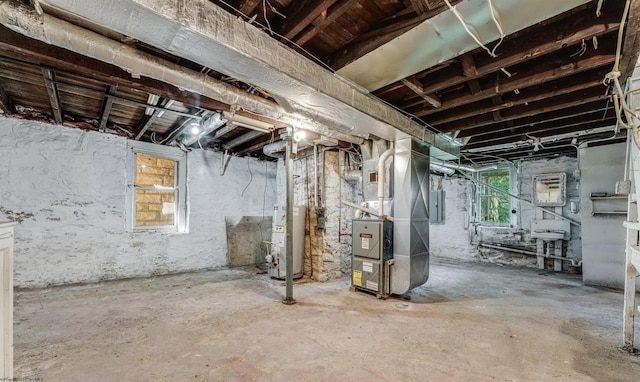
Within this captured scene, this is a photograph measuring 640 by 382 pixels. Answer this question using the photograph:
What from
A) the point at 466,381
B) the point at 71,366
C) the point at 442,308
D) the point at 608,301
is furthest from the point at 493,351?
the point at 71,366

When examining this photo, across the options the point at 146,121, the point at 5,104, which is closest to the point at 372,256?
the point at 146,121

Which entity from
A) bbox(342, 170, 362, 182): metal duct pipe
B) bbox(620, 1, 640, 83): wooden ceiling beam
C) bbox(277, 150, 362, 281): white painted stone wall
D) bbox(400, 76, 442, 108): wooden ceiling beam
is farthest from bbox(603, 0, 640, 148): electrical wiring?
bbox(277, 150, 362, 281): white painted stone wall

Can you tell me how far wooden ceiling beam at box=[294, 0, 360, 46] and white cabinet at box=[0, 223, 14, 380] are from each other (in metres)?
1.91

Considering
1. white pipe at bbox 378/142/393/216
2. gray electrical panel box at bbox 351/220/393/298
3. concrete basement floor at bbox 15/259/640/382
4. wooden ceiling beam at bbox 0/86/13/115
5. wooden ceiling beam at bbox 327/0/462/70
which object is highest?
wooden ceiling beam at bbox 327/0/462/70

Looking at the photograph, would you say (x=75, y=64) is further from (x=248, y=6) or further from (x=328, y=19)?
(x=328, y=19)

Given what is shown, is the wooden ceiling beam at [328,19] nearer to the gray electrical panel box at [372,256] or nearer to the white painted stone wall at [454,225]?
the gray electrical panel box at [372,256]

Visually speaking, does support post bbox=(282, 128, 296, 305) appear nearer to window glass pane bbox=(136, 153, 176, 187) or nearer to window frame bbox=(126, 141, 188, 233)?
window frame bbox=(126, 141, 188, 233)

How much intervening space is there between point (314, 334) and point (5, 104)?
4.47 metres

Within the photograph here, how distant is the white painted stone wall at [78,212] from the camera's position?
142 inches

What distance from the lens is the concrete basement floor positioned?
6.18 ft

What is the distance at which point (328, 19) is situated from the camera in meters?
1.75

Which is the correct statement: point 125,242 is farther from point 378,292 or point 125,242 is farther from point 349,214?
point 378,292

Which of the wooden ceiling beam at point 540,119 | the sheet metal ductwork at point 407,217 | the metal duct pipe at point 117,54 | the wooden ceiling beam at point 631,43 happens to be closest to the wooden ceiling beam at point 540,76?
the wooden ceiling beam at point 631,43

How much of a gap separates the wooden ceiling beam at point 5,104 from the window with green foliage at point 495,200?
7.99 meters
